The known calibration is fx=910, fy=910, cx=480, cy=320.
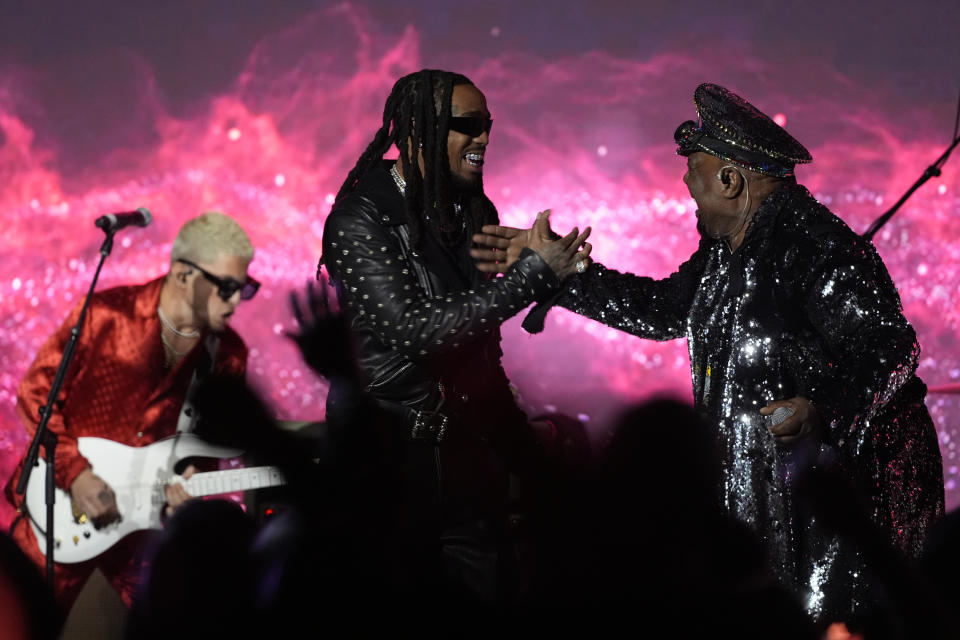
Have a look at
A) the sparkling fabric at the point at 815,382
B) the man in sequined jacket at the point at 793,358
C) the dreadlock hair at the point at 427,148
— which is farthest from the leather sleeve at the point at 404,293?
the sparkling fabric at the point at 815,382

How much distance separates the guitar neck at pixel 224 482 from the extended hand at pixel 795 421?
279 centimetres

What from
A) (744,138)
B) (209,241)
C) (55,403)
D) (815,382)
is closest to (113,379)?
(55,403)

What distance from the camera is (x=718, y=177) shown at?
286 cm

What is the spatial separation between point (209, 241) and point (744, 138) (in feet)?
9.48

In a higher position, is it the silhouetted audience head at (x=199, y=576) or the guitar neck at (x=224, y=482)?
the guitar neck at (x=224, y=482)

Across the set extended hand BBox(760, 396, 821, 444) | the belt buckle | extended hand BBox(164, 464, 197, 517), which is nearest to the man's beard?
the belt buckle

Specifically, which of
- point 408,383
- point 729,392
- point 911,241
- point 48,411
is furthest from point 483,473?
point 911,241

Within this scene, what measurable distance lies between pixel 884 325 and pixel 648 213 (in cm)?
332

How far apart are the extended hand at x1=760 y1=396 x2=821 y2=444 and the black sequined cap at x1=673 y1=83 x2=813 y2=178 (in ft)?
2.46

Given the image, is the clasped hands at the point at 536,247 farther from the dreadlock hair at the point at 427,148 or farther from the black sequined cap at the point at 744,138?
the black sequined cap at the point at 744,138

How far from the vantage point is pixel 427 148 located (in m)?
2.60

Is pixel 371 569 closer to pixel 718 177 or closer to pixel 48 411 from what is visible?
pixel 718 177

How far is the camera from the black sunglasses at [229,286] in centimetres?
464

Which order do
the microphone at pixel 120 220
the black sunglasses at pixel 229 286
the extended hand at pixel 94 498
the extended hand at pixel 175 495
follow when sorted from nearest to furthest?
1. the microphone at pixel 120 220
2. the extended hand at pixel 94 498
3. the extended hand at pixel 175 495
4. the black sunglasses at pixel 229 286
